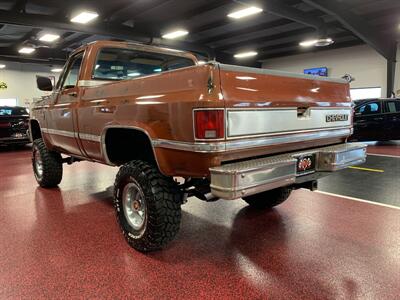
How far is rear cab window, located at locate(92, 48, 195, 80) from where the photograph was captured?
362 cm

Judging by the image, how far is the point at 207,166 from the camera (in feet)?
7.25

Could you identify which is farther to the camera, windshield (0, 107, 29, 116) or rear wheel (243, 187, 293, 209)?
windshield (0, 107, 29, 116)

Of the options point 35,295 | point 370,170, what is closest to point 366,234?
point 35,295

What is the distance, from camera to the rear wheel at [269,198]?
3814 mm

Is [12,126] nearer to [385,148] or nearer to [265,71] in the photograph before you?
[265,71]

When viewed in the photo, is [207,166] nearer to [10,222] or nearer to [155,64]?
[155,64]

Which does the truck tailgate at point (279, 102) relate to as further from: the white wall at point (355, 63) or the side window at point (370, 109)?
the white wall at point (355, 63)

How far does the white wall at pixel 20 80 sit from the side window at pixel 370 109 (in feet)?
57.1

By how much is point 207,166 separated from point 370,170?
537 cm

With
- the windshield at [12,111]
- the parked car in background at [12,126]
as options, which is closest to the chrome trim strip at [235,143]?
the parked car in background at [12,126]

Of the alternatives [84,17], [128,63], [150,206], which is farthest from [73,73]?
[84,17]

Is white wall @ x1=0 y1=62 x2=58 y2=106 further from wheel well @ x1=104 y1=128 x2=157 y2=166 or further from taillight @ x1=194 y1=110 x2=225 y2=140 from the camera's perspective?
taillight @ x1=194 y1=110 x2=225 y2=140

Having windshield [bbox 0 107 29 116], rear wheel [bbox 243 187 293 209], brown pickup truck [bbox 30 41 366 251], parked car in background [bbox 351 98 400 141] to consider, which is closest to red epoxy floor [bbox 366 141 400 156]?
parked car in background [bbox 351 98 400 141]

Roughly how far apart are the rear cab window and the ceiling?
16.4 ft
